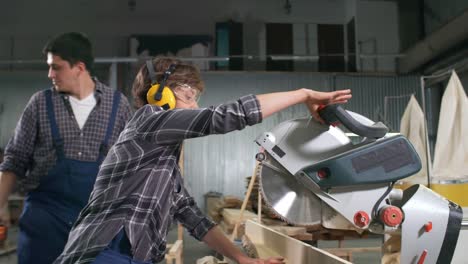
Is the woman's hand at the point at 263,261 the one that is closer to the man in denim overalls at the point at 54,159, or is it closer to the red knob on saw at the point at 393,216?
the red knob on saw at the point at 393,216

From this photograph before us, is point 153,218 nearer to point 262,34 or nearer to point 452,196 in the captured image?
point 452,196

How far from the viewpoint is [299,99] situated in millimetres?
1067

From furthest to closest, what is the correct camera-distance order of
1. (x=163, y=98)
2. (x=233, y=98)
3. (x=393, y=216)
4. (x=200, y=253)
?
(x=233, y=98) < (x=200, y=253) < (x=163, y=98) < (x=393, y=216)

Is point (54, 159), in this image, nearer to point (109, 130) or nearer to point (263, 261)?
point (109, 130)

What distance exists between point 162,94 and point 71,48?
60cm

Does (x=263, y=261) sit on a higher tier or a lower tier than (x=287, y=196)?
lower

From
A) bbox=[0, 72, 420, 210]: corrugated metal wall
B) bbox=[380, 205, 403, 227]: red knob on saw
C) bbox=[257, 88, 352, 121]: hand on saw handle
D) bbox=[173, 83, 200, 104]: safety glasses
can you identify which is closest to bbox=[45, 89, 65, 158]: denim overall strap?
bbox=[173, 83, 200, 104]: safety glasses

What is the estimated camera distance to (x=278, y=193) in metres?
1.16

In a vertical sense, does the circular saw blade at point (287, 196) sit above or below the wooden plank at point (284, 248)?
above

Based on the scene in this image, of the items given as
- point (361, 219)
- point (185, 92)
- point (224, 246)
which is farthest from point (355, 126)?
point (224, 246)

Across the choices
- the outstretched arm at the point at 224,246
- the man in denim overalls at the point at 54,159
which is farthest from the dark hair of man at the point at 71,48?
the outstretched arm at the point at 224,246

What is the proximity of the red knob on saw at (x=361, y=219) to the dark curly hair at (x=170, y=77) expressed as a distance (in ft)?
1.79

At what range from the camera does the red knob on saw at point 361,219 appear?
41.2 inches

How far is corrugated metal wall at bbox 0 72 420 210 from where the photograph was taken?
24.6ft
